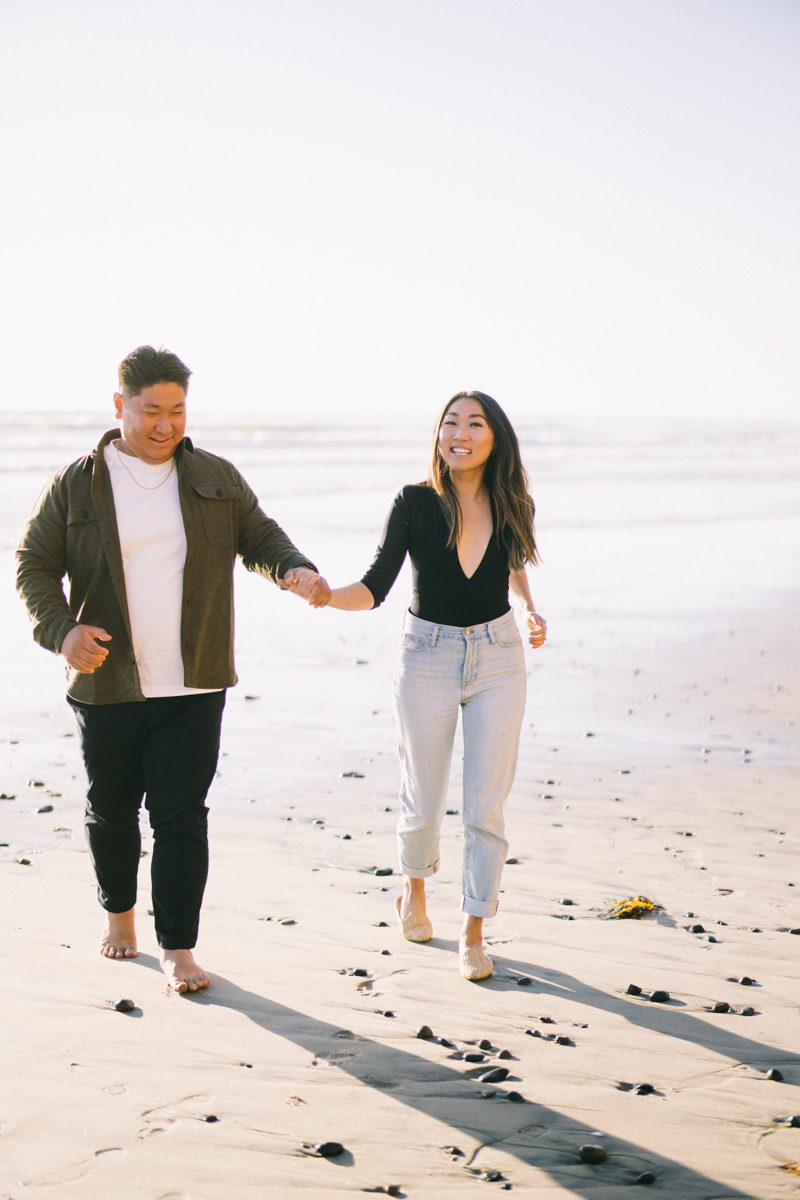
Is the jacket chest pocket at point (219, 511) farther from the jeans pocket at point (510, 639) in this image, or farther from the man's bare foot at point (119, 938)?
the man's bare foot at point (119, 938)

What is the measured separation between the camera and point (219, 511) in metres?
3.77

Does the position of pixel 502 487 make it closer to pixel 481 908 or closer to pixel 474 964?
pixel 481 908

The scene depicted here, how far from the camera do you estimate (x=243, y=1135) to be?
2.76 metres

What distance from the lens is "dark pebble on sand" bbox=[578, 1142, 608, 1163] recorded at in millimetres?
2697

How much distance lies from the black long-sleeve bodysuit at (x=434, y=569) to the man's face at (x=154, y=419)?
923 mm

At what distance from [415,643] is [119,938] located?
157 centimetres

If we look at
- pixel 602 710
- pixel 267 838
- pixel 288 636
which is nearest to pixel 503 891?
pixel 267 838

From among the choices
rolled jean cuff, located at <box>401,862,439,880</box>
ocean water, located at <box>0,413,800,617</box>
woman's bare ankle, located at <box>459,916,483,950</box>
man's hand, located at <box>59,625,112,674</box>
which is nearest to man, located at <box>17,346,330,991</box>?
man's hand, located at <box>59,625,112,674</box>

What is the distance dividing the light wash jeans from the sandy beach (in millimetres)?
407

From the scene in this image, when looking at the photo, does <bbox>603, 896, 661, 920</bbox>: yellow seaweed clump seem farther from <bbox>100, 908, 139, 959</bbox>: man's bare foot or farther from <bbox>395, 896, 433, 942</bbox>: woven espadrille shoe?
Answer: <bbox>100, 908, 139, 959</bbox>: man's bare foot

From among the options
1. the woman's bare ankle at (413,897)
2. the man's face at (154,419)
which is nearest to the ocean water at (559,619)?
the woman's bare ankle at (413,897)

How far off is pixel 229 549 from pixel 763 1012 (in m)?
2.48

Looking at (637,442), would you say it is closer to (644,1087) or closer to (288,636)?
(288,636)

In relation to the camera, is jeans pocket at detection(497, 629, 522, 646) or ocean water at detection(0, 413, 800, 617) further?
ocean water at detection(0, 413, 800, 617)
